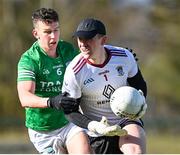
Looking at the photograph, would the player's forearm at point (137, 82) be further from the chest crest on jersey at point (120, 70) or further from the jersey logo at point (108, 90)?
the jersey logo at point (108, 90)

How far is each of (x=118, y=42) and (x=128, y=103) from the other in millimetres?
48282

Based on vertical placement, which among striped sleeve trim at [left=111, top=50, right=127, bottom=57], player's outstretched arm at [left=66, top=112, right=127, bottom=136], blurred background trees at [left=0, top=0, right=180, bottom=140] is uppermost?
striped sleeve trim at [left=111, top=50, right=127, bottom=57]

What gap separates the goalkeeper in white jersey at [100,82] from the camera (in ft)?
30.8

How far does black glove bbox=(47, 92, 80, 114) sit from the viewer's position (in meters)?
9.34

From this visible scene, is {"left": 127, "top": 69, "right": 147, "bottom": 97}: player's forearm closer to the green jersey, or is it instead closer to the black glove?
the black glove

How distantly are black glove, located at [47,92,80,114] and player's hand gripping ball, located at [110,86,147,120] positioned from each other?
46cm

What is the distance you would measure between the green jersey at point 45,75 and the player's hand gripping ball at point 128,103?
1.32m

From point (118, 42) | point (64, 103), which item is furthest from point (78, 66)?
point (118, 42)

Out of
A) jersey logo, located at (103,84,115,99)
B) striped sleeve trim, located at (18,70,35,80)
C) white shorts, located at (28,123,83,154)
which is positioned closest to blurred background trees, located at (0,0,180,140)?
white shorts, located at (28,123,83,154)

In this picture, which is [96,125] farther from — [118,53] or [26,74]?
[26,74]

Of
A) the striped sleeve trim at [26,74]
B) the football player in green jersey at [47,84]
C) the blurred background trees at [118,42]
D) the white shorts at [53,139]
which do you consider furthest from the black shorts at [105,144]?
the blurred background trees at [118,42]

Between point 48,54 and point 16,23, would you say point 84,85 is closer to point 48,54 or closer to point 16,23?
point 48,54

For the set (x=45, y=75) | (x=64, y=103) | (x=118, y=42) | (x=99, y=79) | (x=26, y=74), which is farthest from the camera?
(x=118, y=42)

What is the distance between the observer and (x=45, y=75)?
33.8 feet
